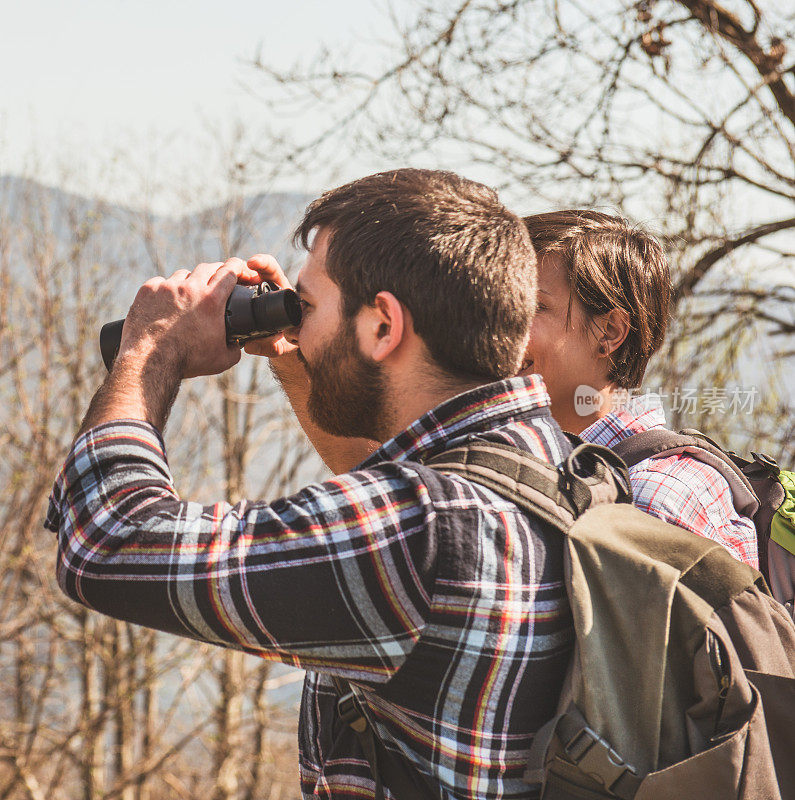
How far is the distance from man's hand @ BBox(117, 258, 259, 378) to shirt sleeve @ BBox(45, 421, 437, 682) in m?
0.28

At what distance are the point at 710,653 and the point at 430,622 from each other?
35 centimetres

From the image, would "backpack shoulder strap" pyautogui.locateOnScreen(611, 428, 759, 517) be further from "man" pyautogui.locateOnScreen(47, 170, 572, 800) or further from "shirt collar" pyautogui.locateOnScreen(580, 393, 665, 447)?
"man" pyautogui.locateOnScreen(47, 170, 572, 800)

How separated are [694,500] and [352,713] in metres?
0.84

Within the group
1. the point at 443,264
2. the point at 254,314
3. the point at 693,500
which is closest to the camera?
the point at 443,264

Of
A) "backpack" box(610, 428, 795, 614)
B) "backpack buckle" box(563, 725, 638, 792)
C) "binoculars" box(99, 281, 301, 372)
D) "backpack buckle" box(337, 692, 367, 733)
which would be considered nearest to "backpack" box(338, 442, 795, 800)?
"backpack buckle" box(563, 725, 638, 792)

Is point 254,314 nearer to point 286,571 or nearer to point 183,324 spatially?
point 183,324

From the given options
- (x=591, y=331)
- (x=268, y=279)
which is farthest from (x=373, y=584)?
(x=591, y=331)

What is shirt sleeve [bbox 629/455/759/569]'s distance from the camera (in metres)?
1.72

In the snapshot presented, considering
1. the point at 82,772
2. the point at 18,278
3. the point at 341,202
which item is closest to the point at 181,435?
the point at 18,278

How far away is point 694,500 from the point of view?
5.79ft

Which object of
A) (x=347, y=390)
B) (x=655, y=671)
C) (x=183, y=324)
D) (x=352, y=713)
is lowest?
(x=352, y=713)

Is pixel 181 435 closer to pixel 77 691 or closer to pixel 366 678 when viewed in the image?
pixel 77 691

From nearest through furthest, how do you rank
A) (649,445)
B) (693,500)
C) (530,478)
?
(530,478) → (693,500) → (649,445)

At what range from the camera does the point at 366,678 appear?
1.16m
